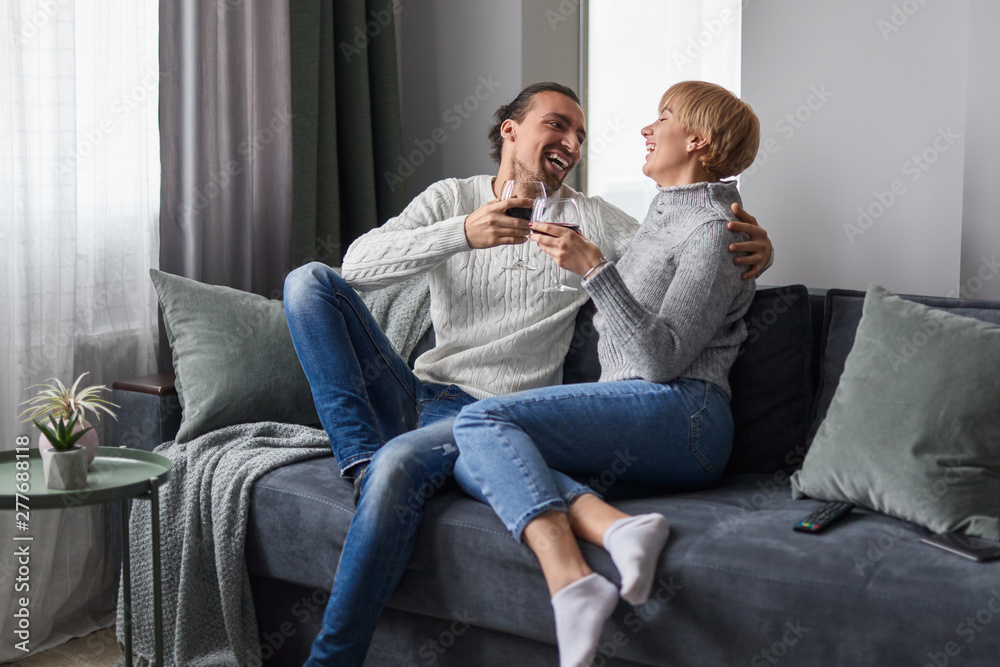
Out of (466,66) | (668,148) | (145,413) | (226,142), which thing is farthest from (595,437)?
(466,66)

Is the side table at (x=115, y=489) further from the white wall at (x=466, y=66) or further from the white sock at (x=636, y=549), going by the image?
the white wall at (x=466, y=66)

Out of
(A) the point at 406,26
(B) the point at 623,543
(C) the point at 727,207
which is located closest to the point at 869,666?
(B) the point at 623,543

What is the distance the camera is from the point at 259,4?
107 inches

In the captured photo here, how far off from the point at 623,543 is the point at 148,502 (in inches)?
44.4

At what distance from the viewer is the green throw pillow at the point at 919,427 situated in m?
1.57

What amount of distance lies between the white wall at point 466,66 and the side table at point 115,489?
1720mm

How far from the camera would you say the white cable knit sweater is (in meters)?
2.08

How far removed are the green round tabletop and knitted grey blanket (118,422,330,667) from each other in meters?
0.12

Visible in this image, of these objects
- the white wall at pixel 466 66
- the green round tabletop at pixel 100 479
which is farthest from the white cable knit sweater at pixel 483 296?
the white wall at pixel 466 66

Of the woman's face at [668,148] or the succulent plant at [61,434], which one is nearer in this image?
the succulent plant at [61,434]

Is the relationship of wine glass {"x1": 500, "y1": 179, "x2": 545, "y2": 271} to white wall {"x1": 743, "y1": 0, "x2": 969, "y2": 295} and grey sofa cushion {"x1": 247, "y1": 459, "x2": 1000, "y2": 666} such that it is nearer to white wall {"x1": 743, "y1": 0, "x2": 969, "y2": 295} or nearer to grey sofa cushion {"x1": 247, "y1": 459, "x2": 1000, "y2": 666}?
grey sofa cushion {"x1": 247, "y1": 459, "x2": 1000, "y2": 666}

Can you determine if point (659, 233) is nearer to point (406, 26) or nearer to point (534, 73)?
point (534, 73)

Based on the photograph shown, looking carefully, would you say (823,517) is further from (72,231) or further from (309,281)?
→ (72,231)

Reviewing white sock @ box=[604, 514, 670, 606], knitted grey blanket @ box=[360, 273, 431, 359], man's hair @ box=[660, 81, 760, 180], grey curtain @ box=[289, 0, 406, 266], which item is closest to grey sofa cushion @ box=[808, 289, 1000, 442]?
man's hair @ box=[660, 81, 760, 180]
